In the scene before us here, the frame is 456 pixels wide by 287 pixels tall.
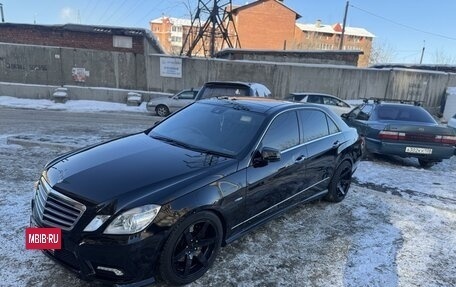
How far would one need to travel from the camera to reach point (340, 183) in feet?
17.5

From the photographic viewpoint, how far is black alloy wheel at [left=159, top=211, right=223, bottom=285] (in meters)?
2.80

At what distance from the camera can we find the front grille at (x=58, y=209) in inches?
105

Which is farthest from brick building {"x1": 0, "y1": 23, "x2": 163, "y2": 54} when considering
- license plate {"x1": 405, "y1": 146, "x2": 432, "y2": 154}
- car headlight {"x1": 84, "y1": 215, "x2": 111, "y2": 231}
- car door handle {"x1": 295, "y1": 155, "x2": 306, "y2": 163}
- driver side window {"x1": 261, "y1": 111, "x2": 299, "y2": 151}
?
car headlight {"x1": 84, "y1": 215, "x2": 111, "y2": 231}

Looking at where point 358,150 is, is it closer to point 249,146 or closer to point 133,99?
point 249,146

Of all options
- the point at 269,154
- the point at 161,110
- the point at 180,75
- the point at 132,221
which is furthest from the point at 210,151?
the point at 180,75

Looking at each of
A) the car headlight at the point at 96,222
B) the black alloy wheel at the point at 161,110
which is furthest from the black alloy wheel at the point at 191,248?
the black alloy wheel at the point at 161,110

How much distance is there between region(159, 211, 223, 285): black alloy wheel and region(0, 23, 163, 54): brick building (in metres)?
18.0

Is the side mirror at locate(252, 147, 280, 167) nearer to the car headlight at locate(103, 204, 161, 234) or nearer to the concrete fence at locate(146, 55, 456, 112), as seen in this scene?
the car headlight at locate(103, 204, 161, 234)

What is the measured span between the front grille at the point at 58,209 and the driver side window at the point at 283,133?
1930mm

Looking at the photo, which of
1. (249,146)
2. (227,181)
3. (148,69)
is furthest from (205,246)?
(148,69)

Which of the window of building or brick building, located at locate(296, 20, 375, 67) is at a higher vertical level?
brick building, located at locate(296, 20, 375, 67)

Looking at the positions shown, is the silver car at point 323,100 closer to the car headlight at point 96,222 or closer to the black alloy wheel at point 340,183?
the black alloy wheel at point 340,183

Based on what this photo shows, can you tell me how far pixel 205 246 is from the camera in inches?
124

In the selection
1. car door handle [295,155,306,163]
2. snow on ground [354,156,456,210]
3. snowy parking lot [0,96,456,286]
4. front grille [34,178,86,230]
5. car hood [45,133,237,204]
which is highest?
car hood [45,133,237,204]
